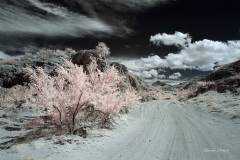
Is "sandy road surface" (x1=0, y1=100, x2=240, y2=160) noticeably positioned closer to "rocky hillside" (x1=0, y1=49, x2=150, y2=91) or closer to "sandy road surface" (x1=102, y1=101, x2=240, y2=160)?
"sandy road surface" (x1=102, y1=101, x2=240, y2=160)

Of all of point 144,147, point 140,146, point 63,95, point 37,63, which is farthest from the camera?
point 37,63

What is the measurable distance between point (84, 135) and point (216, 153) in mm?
5896

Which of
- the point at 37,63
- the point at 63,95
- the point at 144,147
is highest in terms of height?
the point at 37,63

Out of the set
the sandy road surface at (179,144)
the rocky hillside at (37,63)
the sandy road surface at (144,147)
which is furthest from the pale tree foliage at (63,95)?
the rocky hillside at (37,63)

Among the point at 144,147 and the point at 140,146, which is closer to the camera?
the point at 144,147

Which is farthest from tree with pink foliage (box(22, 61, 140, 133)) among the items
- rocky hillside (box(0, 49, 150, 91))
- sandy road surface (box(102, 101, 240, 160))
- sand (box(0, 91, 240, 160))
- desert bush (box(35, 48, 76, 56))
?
desert bush (box(35, 48, 76, 56))

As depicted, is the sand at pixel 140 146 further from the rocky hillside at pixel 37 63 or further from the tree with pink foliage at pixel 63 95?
the rocky hillside at pixel 37 63

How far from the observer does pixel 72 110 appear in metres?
12.4

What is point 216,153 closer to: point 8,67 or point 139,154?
point 139,154

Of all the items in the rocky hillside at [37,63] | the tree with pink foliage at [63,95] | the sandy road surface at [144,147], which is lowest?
the sandy road surface at [144,147]

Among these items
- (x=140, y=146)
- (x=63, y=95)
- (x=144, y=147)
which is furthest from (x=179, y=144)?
(x=63, y=95)

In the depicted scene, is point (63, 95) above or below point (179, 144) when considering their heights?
above

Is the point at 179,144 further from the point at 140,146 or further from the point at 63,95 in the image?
the point at 63,95

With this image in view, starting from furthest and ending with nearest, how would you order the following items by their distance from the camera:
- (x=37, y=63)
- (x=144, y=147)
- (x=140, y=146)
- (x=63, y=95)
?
(x=37, y=63) → (x=63, y=95) → (x=140, y=146) → (x=144, y=147)
